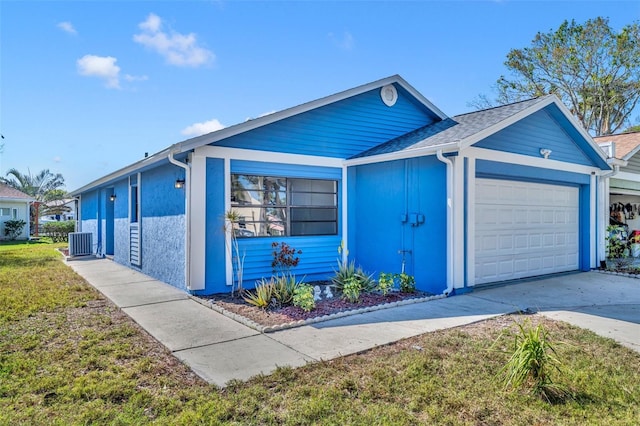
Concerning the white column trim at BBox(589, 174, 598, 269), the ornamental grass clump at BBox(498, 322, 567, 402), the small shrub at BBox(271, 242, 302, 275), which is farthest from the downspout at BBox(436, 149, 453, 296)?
the white column trim at BBox(589, 174, 598, 269)

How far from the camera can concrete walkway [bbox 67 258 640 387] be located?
14.6 ft

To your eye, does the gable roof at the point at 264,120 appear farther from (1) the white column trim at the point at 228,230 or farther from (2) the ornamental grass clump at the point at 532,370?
(2) the ornamental grass clump at the point at 532,370

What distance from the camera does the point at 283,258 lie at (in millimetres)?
8305

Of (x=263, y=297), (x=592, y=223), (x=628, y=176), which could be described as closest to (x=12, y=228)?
(x=263, y=297)

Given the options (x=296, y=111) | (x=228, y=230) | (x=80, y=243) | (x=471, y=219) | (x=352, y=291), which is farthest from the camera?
(x=80, y=243)

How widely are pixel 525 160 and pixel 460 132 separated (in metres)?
1.88

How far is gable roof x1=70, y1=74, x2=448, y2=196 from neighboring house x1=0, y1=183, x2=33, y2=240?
58.3 feet

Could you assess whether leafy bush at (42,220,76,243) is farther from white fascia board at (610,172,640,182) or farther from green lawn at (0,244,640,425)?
white fascia board at (610,172,640,182)

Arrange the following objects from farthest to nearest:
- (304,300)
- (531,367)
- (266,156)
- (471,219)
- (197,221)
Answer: (266,156) < (471,219) < (197,221) < (304,300) < (531,367)

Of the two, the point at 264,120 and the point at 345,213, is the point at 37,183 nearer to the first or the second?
the point at 264,120

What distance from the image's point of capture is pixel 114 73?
15.8m

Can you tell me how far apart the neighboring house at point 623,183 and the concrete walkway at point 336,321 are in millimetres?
3612

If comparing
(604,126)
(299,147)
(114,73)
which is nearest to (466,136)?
(299,147)

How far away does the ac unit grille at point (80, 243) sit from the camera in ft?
48.5
